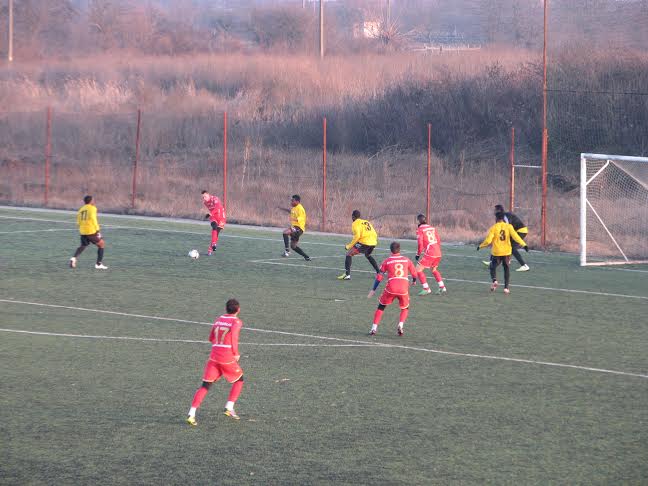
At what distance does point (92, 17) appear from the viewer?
82.1 m

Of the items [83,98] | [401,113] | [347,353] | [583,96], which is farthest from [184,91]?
[347,353]

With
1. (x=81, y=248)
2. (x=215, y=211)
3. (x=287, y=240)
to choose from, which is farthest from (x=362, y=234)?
(x=81, y=248)

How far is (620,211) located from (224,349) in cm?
1912

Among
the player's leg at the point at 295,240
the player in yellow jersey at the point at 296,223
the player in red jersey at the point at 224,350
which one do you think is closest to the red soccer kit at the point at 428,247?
the player in yellow jersey at the point at 296,223

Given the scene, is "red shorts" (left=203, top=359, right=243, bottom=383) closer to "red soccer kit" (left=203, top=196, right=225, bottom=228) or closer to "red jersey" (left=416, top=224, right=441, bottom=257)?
"red jersey" (left=416, top=224, right=441, bottom=257)

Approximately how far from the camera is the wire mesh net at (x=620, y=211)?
26891 mm

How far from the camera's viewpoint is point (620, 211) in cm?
2786

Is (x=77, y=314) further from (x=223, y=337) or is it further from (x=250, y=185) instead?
(x=250, y=185)

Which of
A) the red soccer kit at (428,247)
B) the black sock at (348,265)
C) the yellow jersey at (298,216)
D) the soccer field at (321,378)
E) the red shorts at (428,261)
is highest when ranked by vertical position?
the yellow jersey at (298,216)

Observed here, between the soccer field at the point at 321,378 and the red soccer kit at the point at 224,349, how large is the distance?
2.12ft

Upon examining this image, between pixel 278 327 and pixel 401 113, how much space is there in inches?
1236

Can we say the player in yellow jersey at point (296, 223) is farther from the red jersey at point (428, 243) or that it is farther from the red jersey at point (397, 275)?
the red jersey at point (397, 275)

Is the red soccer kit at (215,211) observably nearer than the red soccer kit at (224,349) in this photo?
A: No

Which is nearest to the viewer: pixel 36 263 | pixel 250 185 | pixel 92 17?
pixel 36 263
